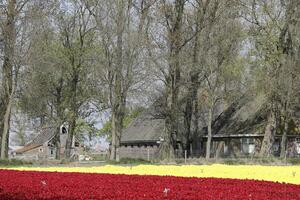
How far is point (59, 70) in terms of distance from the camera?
60.1 metres

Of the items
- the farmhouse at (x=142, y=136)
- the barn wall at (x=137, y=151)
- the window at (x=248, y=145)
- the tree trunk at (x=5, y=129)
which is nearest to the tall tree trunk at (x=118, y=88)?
the tree trunk at (x=5, y=129)

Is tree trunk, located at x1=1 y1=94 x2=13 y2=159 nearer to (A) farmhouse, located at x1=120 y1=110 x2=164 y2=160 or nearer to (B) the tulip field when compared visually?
(A) farmhouse, located at x1=120 y1=110 x2=164 y2=160

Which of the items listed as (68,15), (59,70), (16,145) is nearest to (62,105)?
(59,70)

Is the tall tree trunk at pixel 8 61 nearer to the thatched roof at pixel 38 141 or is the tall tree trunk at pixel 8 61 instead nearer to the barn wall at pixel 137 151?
the barn wall at pixel 137 151

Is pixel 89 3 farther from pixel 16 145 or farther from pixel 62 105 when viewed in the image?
→ pixel 16 145

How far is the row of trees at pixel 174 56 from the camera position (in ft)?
154

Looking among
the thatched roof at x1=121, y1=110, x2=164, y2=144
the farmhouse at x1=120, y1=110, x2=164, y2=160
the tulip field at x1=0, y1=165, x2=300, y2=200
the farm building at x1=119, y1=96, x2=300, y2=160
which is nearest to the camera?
the tulip field at x1=0, y1=165, x2=300, y2=200

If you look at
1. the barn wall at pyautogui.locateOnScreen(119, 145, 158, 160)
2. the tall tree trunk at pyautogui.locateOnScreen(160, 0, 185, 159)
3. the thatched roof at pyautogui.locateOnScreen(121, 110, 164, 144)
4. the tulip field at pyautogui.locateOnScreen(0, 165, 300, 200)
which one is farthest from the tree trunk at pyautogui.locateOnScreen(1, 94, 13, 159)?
the tulip field at pyautogui.locateOnScreen(0, 165, 300, 200)

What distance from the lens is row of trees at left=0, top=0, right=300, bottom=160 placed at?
4706 centimetres

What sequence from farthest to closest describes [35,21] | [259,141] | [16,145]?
[16,145] < [259,141] < [35,21]

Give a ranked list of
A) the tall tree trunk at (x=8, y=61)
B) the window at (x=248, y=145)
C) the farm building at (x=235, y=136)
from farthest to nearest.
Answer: the window at (x=248, y=145), the farm building at (x=235, y=136), the tall tree trunk at (x=8, y=61)

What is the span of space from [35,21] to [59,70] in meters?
13.5

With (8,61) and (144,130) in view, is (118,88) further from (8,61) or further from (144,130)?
(144,130)

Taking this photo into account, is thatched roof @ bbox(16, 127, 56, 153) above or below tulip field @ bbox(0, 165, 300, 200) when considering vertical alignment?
above
